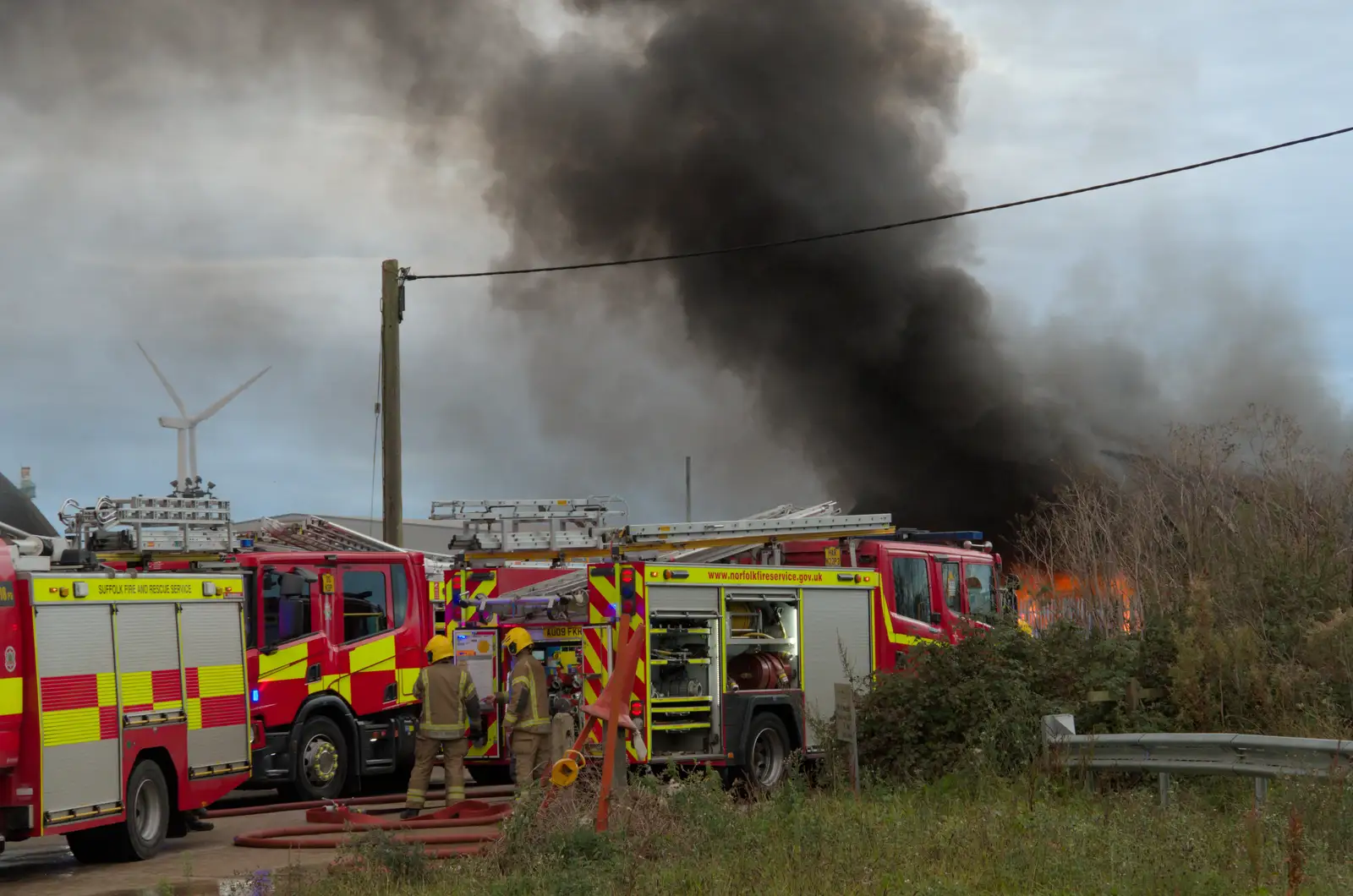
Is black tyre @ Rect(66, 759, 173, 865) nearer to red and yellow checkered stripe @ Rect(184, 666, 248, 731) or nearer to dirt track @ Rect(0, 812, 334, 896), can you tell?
dirt track @ Rect(0, 812, 334, 896)

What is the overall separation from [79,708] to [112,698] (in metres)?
0.43

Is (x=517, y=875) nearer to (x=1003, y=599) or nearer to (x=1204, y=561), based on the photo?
(x=1003, y=599)

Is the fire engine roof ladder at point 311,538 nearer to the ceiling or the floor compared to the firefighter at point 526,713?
A: nearer to the ceiling

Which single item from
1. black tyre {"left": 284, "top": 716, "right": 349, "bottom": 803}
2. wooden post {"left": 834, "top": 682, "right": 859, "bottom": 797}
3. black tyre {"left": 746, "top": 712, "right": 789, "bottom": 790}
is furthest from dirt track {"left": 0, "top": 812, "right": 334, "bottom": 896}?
black tyre {"left": 746, "top": 712, "right": 789, "bottom": 790}

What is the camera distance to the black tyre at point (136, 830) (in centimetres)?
1096

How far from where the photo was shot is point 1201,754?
9.55 metres

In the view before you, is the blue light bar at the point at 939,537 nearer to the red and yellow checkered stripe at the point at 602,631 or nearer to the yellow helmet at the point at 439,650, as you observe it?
the red and yellow checkered stripe at the point at 602,631

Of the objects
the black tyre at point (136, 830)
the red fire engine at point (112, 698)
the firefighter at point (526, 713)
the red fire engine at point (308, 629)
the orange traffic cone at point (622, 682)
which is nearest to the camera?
the orange traffic cone at point (622, 682)

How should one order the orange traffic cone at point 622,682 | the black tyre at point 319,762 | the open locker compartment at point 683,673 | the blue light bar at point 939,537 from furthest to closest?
the blue light bar at point 939,537 < the black tyre at point 319,762 < the open locker compartment at point 683,673 < the orange traffic cone at point 622,682

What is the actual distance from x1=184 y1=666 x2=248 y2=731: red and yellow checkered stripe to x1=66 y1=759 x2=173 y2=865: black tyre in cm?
62

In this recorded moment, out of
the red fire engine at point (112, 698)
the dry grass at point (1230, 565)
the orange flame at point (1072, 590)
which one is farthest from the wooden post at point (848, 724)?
the orange flame at point (1072, 590)

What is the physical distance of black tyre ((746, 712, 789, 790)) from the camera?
45.4 feet

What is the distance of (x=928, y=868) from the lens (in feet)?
25.7

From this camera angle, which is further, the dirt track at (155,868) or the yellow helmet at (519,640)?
the yellow helmet at (519,640)
